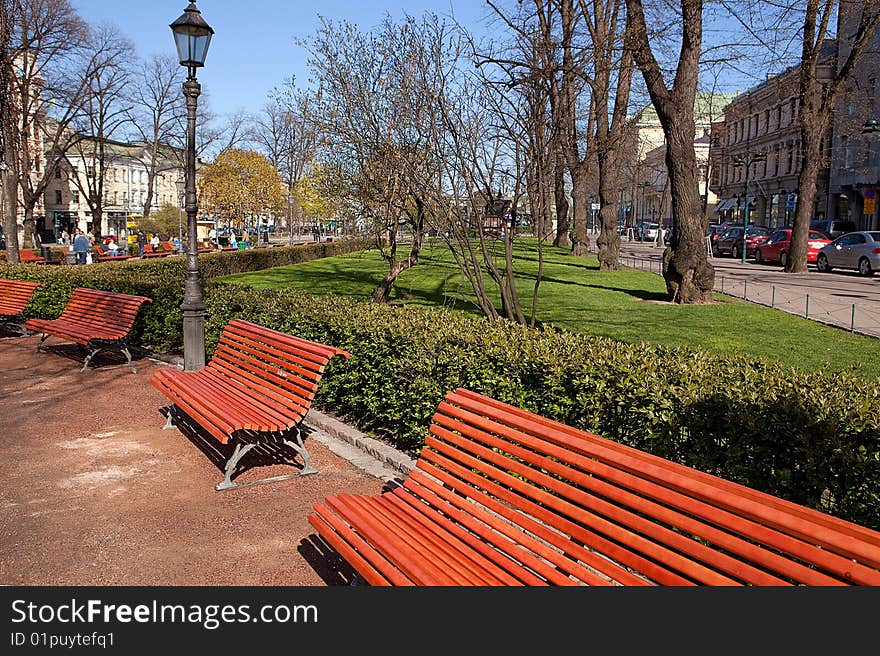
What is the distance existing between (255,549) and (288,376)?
69.6 inches

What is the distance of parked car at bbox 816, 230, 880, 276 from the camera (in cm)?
2495

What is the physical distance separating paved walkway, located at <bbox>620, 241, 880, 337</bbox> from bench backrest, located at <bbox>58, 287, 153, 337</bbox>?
33.8 feet

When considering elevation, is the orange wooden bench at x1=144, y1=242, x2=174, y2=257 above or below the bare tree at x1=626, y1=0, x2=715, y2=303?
below

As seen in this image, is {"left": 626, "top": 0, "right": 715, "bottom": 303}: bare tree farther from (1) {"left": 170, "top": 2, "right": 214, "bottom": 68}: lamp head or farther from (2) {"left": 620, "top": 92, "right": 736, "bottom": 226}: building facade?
(2) {"left": 620, "top": 92, "right": 736, "bottom": 226}: building facade

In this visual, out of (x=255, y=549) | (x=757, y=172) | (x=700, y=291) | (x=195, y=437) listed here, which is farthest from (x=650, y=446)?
(x=757, y=172)

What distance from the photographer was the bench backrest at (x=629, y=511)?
2.26 meters

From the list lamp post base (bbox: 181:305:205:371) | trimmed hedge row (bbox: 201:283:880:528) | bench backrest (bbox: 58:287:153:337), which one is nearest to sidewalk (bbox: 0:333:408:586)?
trimmed hedge row (bbox: 201:283:880:528)

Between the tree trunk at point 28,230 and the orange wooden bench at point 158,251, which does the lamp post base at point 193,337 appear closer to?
the orange wooden bench at point 158,251

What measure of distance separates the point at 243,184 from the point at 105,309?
1698 inches

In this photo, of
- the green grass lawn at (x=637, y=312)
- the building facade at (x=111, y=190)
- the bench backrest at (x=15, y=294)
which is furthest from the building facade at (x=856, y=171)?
the building facade at (x=111, y=190)

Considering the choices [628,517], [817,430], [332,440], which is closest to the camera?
[628,517]

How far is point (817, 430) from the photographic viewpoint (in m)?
3.52

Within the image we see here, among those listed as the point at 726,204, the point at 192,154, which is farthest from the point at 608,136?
the point at 726,204
